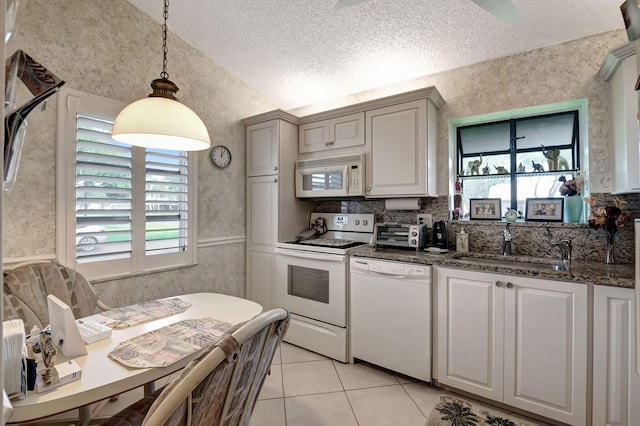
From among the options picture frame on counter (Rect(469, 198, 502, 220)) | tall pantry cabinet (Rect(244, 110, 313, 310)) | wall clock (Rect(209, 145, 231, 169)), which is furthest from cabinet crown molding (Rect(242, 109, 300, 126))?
picture frame on counter (Rect(469, 198, 502, 220))

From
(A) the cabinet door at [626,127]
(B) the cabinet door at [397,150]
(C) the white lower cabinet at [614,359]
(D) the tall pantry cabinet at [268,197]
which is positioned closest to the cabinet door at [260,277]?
(D) the tall pantry cabinet at [268,197]

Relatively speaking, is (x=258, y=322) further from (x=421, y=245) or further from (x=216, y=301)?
(x=421, y=245)

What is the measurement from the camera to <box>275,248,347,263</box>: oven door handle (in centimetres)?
260

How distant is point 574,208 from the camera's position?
223cm

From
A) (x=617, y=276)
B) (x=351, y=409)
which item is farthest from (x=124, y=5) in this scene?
(x=617, y=276)

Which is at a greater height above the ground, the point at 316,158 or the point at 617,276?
the point at 316,158

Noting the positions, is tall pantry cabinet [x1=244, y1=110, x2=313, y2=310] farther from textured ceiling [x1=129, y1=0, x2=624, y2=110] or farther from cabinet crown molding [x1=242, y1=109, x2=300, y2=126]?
textured ceiling [x1=129, y1=0, x2=624, y2=110]

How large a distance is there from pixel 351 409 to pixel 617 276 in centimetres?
177

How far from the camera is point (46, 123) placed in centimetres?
205

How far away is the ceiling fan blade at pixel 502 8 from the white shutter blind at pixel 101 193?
2.62m

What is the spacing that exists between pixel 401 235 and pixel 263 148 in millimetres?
1725

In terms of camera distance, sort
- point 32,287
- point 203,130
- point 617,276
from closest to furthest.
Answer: point 203,130 → point 617,276 → point 32,287

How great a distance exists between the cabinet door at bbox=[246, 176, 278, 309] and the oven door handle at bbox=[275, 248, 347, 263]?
0.66ft

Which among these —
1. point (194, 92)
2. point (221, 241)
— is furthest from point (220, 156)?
point (221, 241)
